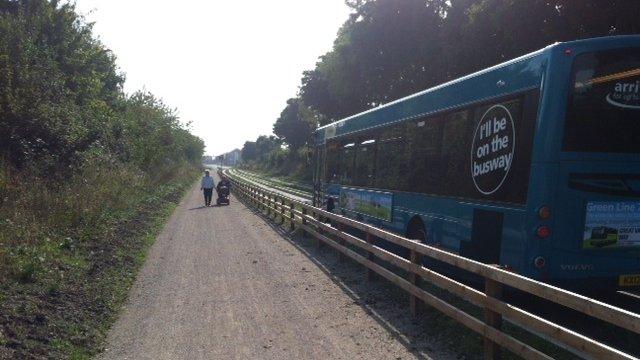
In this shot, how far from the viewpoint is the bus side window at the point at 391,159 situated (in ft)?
37.0

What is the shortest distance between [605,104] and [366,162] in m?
7.03

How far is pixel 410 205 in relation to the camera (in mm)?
10727

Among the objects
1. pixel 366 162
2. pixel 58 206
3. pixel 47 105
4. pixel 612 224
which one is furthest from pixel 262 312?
pixel 47 105

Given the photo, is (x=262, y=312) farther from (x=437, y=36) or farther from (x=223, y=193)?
(x=437, y=36)

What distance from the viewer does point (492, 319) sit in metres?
5.45

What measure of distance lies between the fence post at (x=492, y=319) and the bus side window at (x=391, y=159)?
222 inches

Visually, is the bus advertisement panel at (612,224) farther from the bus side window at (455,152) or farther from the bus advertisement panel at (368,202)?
the bus advertisement panel at (368,202)

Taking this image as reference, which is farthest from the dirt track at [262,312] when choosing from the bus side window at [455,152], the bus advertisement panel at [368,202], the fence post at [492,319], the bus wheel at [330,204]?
the bus wheel at [330,204]

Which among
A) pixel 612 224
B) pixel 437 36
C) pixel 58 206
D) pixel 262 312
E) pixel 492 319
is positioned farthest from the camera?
pixel 437 36

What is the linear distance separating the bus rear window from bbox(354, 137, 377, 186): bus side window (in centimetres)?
633

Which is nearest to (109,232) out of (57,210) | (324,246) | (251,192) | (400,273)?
(57,210)

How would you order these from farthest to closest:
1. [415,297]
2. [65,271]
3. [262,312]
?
[65,271]
[262,312]
[415,297]

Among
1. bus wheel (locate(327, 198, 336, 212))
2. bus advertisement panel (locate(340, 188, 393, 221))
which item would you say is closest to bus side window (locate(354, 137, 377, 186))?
bus advertisement panel (locate(340, 188, 393, 221))

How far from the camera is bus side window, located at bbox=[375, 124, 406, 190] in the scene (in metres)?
11.3
